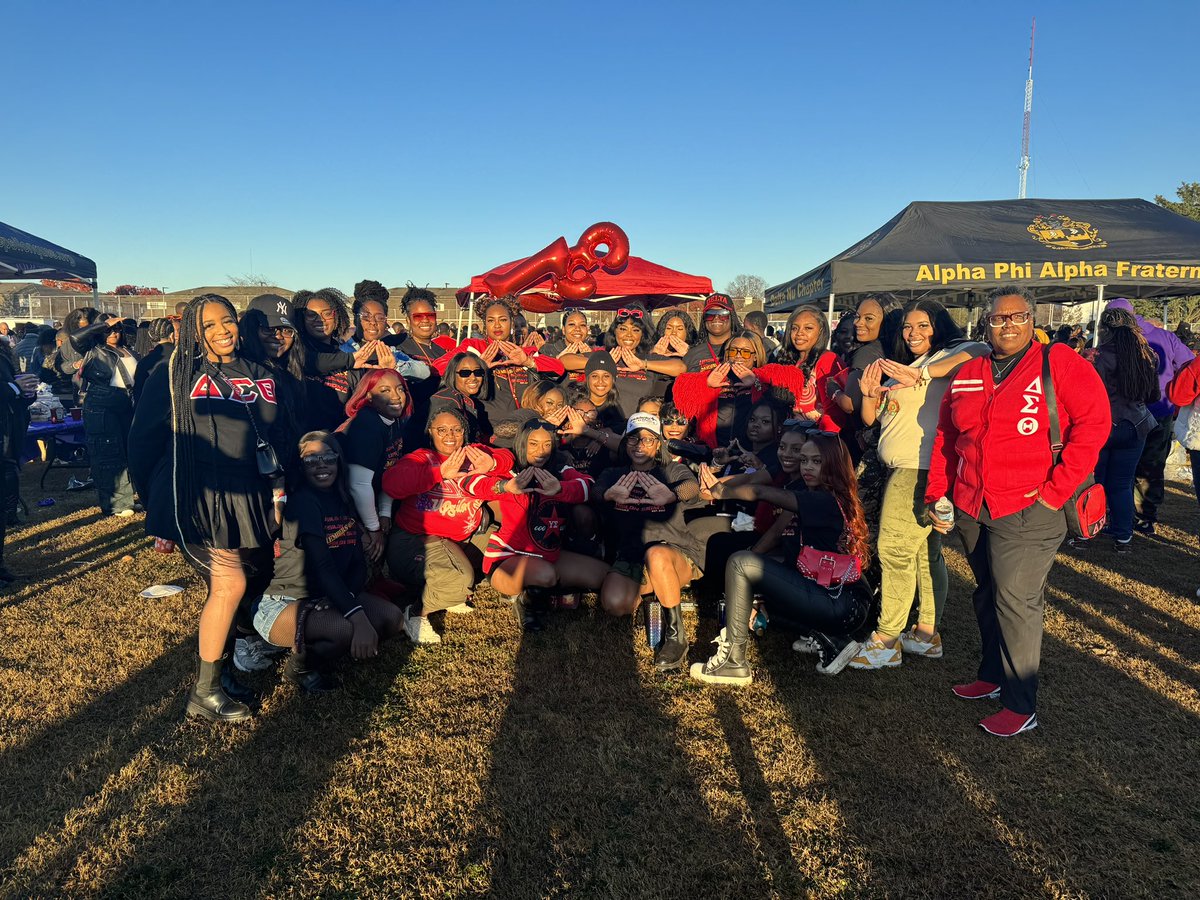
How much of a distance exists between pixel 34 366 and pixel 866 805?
15044mm

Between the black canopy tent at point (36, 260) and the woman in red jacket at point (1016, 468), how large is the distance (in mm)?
15912

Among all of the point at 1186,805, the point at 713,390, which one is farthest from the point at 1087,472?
the point at 713,390

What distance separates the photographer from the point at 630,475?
4402 millimetres

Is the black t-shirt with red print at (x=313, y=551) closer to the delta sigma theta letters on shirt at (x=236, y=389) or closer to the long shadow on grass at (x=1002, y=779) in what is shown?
the delta sigma theta letters on shirt at (x=236, y=389)

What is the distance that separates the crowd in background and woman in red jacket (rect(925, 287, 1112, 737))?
10 mm

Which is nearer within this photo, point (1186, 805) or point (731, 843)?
point (731, 843)

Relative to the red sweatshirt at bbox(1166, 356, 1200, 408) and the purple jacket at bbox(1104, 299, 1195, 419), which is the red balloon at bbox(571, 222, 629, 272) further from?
the red sweatshirt at bbox(1166, 356, 1200, 408)

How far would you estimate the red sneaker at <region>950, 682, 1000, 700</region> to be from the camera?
3.67 meters

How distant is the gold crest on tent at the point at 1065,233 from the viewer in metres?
10.6

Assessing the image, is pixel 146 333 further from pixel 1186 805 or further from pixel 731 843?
pixel 1186 805

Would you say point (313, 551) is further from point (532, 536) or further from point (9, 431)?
point (9, 431)

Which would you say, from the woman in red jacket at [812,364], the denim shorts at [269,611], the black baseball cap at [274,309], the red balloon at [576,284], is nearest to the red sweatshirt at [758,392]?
the woman in red jacket at [812,364]

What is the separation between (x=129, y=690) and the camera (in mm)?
3721

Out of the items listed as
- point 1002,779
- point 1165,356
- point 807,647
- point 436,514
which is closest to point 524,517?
point 436,514
